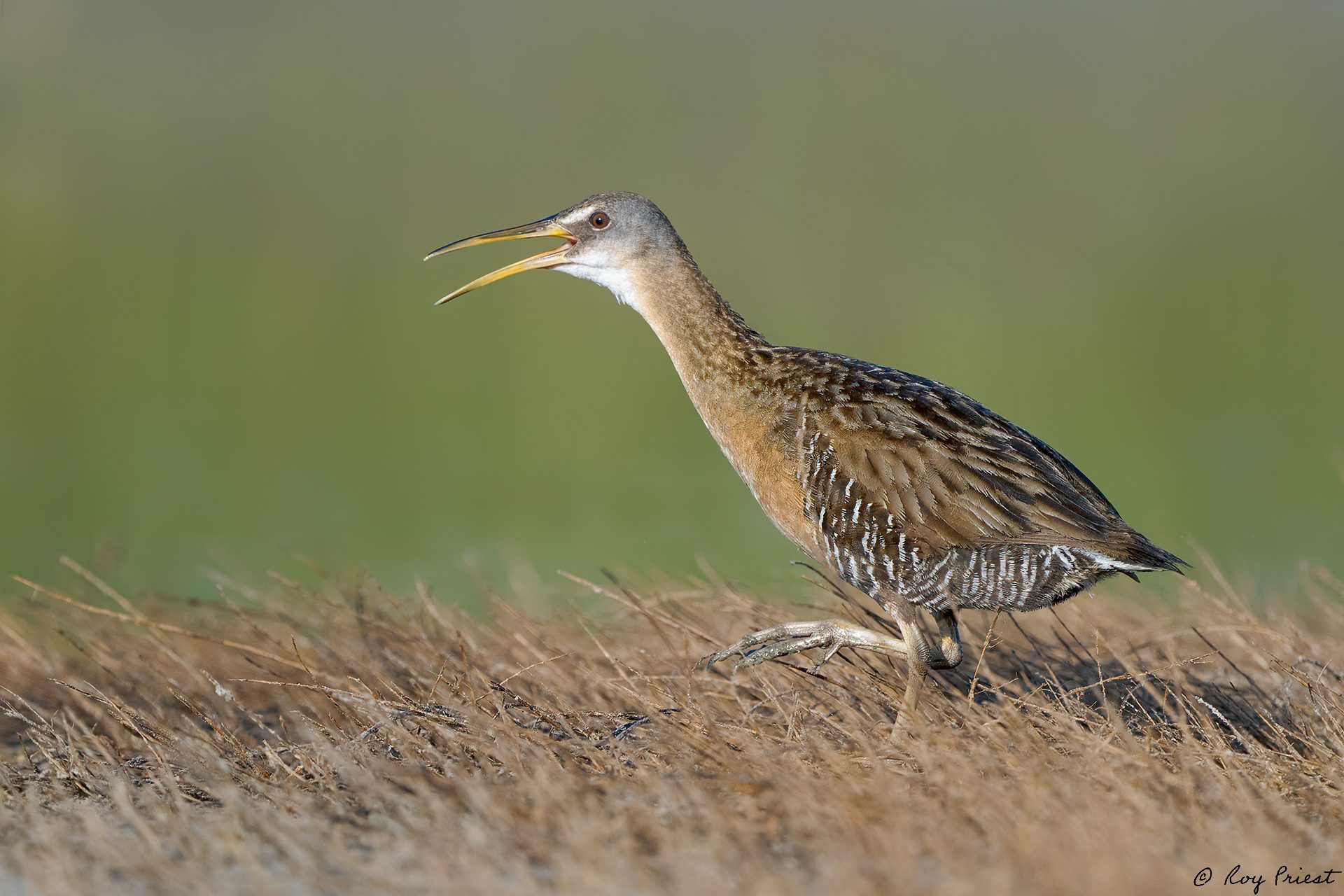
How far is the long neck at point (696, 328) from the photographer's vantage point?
5.23 meters

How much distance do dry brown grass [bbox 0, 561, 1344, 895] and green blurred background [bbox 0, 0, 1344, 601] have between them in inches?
33.1

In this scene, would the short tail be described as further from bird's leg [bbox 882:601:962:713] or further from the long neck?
the long neck

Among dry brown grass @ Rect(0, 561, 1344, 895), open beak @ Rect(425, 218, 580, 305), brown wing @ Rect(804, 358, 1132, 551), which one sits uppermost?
Answer: open beak @ Rect(425, 218, 580, 305)

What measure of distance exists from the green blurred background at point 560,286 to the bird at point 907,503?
0.83m

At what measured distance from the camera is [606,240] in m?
5.62

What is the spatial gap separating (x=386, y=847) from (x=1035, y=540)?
2106 millimetres

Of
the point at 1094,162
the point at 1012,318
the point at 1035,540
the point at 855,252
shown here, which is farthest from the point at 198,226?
the point at 1035,540

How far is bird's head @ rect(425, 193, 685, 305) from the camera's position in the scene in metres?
5.57

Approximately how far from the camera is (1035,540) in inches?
179

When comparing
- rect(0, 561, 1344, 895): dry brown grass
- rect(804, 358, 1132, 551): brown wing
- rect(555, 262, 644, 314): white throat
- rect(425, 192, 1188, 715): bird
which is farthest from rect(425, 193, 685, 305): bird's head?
rect(0, 561, 1344, 895): dry brown grass

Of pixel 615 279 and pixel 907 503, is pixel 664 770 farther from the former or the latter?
pixel 615 279

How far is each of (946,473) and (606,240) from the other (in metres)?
1.65

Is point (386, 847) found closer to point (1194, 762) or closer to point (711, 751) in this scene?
point (711, 751)

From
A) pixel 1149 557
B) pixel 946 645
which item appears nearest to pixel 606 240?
pixel 946 645
